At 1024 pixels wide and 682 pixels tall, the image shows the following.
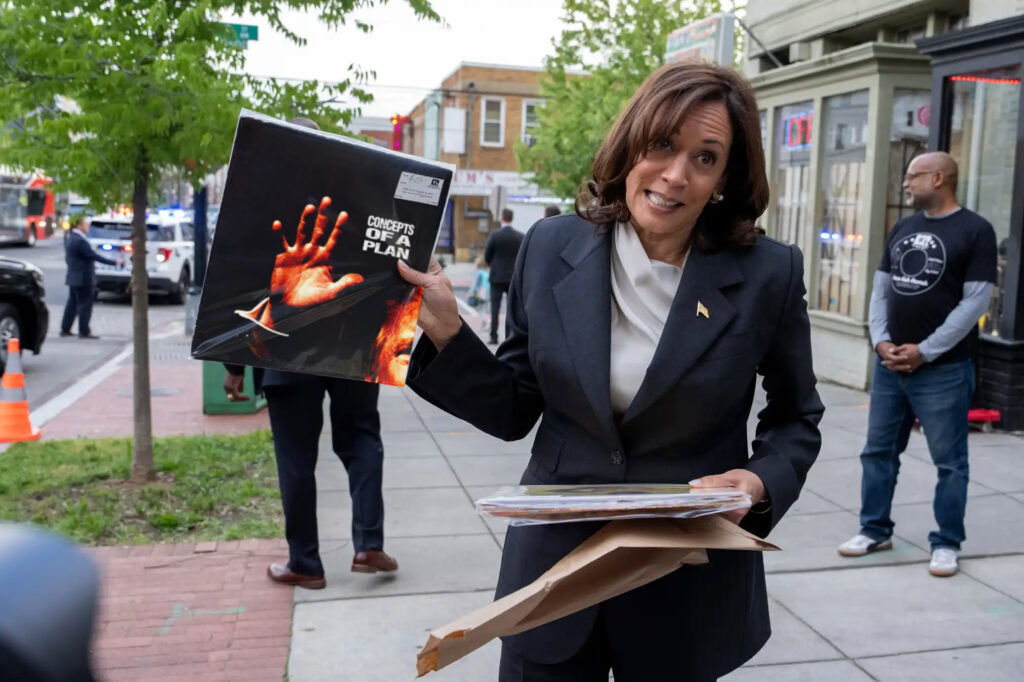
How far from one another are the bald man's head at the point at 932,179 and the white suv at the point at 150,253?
19.1 meters

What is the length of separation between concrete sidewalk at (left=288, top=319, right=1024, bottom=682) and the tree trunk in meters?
1.19

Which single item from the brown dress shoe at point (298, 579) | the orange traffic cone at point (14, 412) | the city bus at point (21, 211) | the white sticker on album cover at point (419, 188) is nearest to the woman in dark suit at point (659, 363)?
the white sticker on album cover at point (419, 188)

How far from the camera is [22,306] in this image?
13.3 meters

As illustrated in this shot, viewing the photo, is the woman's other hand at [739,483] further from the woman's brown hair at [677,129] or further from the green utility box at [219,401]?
the green utility box at [219,401]

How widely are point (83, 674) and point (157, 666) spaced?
3.56 metres

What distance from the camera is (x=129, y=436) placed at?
891 centimetres

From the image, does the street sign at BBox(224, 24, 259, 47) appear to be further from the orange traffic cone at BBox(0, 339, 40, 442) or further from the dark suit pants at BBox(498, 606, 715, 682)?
the dark suit pants at BBox(498, 606, 715, 682)

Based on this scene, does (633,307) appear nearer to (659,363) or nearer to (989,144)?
(659,363)

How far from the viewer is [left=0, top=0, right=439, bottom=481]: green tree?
6344mm

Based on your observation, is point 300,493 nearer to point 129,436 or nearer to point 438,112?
point 129,436

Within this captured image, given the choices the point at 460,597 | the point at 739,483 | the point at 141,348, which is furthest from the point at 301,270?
the point at 141,348

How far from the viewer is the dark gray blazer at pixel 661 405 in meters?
2.20

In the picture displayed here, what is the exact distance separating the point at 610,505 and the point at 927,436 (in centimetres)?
422

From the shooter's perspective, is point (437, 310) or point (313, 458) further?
point (313, 458)
